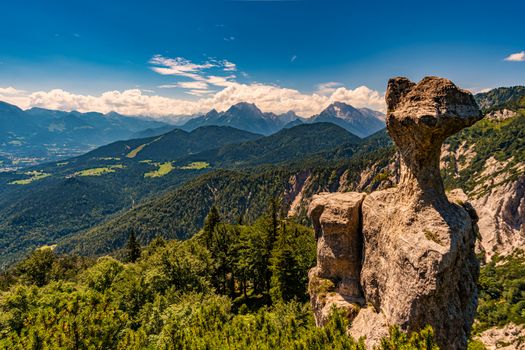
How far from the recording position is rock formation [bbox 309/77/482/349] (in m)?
21.6

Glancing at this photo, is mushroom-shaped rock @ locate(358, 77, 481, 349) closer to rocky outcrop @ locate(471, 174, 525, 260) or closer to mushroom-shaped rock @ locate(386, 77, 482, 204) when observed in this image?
mushroom-shaped rock @ locate(386, 77, 482, 204)

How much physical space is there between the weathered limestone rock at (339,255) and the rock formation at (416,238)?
0.35 feet

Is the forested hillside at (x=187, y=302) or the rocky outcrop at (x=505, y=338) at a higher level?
the forested hillside at (x=187, y=302)

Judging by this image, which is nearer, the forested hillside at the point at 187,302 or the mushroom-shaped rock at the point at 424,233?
the mushroom-shaped rock at the point at 424,233

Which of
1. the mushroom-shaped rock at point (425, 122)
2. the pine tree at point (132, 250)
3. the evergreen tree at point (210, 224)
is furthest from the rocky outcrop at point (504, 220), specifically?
the mushroom-shaped rock at point (425, 122)

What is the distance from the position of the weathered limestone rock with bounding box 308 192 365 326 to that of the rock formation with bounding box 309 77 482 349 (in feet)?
0.35

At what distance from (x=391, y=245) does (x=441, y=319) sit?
19.1 feet

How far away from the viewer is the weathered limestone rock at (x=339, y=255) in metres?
29.8

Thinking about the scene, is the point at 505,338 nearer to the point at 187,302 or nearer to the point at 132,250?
the point at 187,302

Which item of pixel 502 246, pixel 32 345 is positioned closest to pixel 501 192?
pixel 502 246

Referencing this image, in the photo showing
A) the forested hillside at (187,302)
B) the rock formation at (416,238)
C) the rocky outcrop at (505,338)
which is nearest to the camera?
the rock formation at (416,238)

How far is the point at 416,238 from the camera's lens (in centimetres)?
2238

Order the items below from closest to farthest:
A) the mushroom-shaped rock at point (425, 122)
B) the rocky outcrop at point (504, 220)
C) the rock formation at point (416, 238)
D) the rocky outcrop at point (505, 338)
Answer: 1. the rock formation at point (416, 238)
2. the mushroom-shaped rock at point (425, 122)
3. the rocky outcrop at point (505, 338)
4. the rocky outcrop at point (504, 220)

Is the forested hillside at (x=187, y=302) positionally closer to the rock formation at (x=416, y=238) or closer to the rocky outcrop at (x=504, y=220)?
the rock formation at (x=416, y=238)
